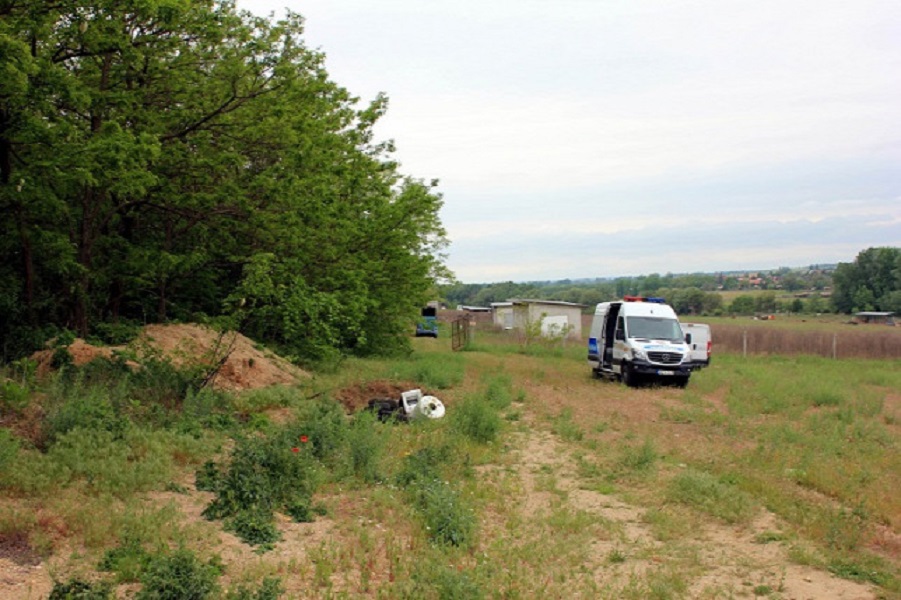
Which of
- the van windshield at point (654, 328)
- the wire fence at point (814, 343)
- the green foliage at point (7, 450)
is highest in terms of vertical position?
the van windshield at point (654, 328)

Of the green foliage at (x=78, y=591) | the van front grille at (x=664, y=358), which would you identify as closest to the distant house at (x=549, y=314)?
the van front grille at (x=664, y=358)

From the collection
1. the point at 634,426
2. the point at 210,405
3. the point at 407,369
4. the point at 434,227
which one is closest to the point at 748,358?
the point at 434,227

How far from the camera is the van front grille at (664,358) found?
72.7 ft

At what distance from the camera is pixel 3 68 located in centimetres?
1088

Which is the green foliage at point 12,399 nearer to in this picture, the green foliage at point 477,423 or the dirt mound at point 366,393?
the dirt mound at point 366,393

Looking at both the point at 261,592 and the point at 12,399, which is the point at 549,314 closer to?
the point at 12,399

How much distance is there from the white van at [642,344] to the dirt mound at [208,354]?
9.21 m

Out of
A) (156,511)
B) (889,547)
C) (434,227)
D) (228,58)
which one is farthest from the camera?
(434,227)

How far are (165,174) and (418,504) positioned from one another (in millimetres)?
11643

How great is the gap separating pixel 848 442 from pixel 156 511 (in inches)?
456

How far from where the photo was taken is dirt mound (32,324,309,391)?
1430cm

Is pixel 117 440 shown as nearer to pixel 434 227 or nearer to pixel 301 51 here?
pixel 301 51

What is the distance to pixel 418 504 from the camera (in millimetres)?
8359

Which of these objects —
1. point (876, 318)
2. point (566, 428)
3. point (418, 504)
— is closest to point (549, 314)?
point (876, 318)
